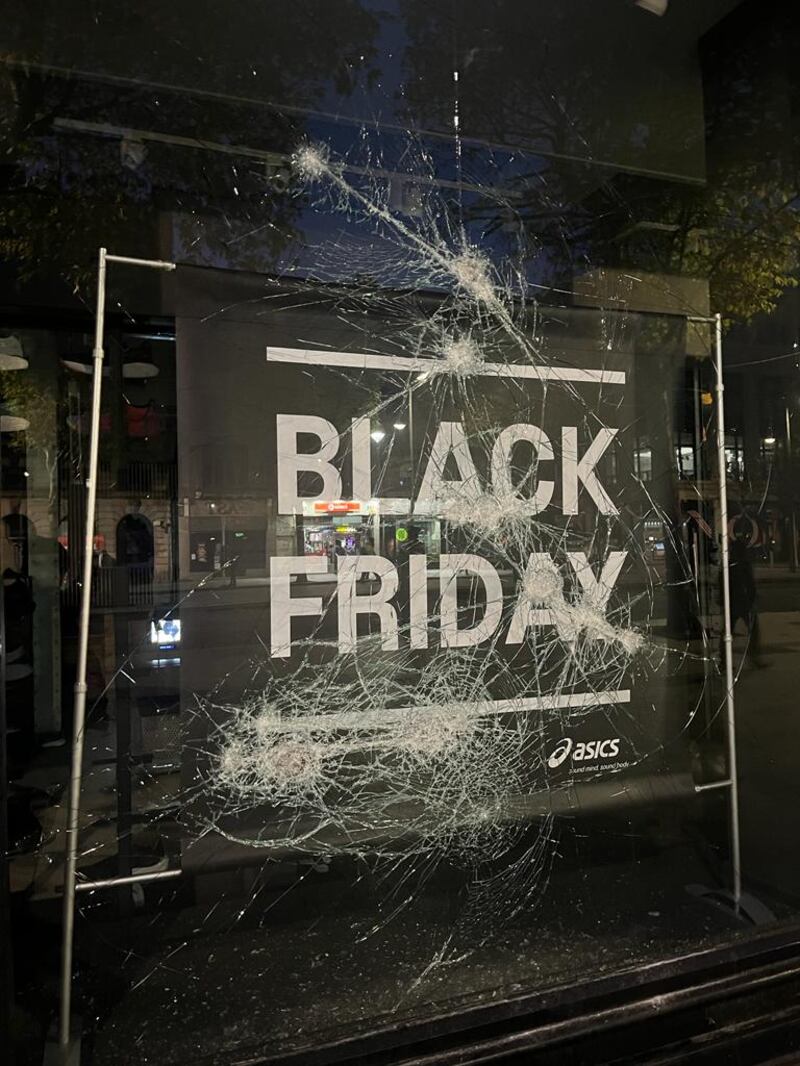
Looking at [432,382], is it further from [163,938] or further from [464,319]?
[163,938]

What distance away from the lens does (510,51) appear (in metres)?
2.66

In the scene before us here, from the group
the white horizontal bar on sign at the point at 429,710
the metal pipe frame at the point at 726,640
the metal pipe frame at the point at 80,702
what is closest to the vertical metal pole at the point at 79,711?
the metal pipe frame at the point at 80,702

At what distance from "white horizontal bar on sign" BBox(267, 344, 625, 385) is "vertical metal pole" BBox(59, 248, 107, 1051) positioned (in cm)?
57

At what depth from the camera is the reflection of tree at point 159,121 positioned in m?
2.20

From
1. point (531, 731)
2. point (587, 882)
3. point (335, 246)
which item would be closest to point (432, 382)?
point (335, 246)

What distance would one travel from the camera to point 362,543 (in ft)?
7.58

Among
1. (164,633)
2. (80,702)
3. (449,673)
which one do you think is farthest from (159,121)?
(449,673)

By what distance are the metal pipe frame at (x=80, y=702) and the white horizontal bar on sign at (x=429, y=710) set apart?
0.65m

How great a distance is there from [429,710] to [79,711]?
121 centimetres

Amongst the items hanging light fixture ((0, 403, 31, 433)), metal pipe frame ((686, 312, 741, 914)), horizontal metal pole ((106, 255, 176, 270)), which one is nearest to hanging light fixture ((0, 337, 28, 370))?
hanging light fixture ((0, 403, 31, 433))

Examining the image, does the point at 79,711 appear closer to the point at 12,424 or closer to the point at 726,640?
the point at 12,424

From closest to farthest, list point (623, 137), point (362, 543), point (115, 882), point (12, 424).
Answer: point (115, 882)
point (12, 424)
point (362, 543)
point (623, 137)

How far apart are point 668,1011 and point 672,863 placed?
65 cm

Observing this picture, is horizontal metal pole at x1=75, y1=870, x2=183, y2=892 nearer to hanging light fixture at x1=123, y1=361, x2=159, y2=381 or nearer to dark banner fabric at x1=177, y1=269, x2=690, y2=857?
dark banner fabric at x1=177, y1=269, x2=690, y2=857
